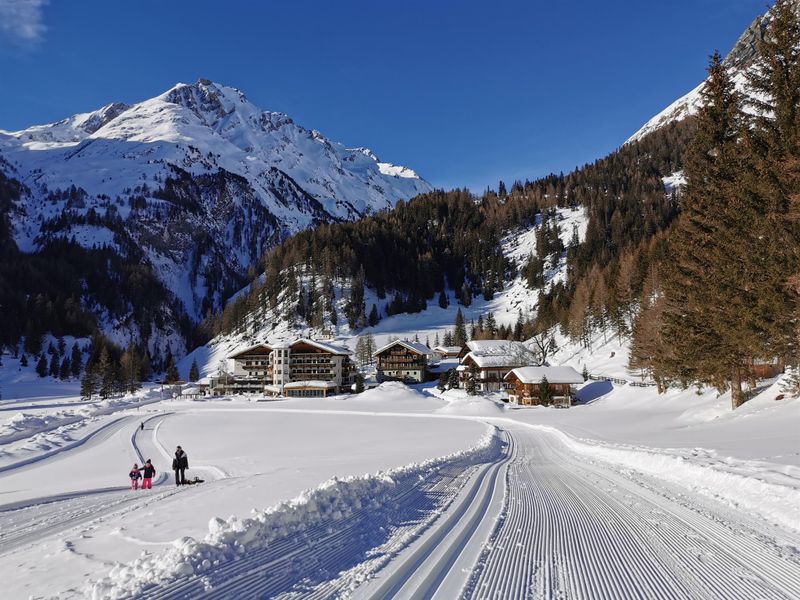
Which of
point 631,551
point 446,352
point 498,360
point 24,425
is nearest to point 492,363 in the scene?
point 498,360

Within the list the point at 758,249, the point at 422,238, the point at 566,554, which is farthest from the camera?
the point at 422,238

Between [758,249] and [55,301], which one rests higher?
[55,301]

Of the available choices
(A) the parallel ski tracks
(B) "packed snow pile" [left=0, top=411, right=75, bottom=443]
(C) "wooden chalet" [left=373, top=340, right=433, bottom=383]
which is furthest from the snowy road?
(C) "wooden chalet" [left=373, top=340, right=433, bottom=383]

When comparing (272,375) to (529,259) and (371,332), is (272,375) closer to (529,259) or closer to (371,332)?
(371,332)

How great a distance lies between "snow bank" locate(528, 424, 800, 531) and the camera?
9062 mm

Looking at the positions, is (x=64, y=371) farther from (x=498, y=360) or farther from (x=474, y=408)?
(x=474, y=408)

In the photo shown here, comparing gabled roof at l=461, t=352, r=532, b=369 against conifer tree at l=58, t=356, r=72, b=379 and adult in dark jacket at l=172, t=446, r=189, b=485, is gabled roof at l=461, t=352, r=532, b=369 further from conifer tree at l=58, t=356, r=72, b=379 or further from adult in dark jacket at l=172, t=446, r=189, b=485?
conifer tree at l=58, t=356, r=72, b=379

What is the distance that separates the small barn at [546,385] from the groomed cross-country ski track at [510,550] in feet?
184

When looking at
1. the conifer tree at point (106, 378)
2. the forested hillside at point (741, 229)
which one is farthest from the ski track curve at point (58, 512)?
the conifer tree at point (106, 378)

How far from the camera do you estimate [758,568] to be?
20.7 ft

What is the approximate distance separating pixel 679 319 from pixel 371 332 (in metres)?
116

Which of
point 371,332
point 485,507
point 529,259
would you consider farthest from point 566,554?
point 529,259

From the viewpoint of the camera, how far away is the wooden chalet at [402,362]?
10688 cm

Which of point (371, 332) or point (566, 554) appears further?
point (371, 332)
